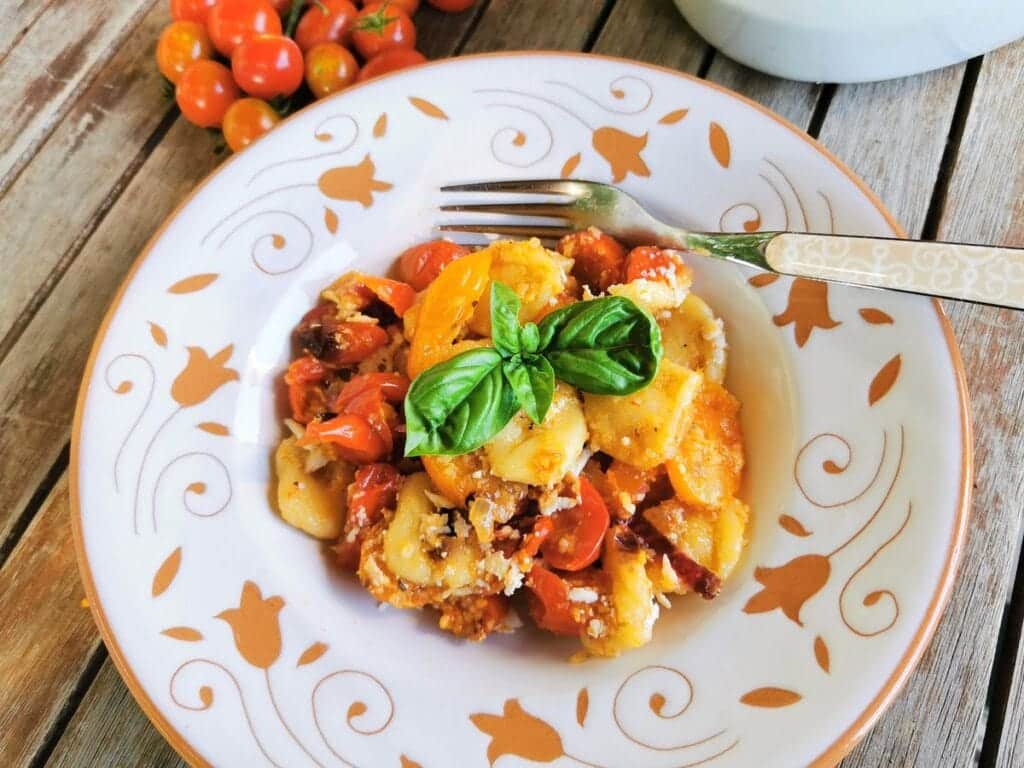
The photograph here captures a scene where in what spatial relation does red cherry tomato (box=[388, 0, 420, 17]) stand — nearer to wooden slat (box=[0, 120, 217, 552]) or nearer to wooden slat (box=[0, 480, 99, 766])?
wooden slat (box=[0, 120, 217, 552])

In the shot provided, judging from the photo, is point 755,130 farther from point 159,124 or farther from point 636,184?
point 159,124

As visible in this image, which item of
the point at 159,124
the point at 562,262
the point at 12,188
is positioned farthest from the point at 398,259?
the point at 12,188

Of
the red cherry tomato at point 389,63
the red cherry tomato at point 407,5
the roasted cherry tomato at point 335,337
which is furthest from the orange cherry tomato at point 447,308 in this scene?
the red cherry tomato at point 407,5

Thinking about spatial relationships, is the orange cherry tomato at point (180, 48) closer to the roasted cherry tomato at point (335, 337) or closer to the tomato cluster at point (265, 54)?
the tomato cluster at point (265, 54)

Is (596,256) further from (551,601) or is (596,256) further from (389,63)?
(389,63)

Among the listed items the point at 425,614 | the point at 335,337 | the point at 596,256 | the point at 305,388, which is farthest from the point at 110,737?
the point at 596,256

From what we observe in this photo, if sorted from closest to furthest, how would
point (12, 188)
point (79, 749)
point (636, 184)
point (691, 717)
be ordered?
point (691, 717) → point (79, 749) → point (636, 184) → point (12, 188)

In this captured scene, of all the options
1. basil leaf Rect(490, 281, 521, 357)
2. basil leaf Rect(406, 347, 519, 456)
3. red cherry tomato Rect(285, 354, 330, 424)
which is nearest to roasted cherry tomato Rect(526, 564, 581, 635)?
basil leaf Rect(406, 347, 519, 456)
